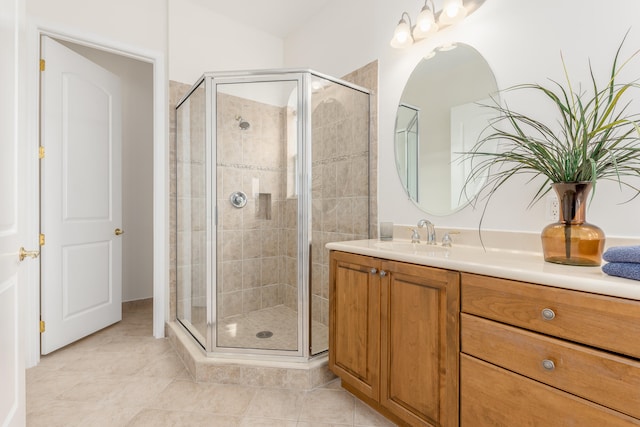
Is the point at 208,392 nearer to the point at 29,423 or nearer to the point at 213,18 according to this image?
the point at 29,423

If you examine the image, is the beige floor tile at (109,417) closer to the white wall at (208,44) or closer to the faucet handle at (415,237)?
the faucet handle at (415,237)

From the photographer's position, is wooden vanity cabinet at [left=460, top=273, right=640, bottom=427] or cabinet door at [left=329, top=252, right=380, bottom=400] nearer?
wooden vanity cabinet at [left=460, top=273, right=640, bottom=427]

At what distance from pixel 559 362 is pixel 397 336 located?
2.02 feet

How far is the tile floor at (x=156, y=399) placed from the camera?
1553 mm

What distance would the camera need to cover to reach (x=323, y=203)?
2.11 m

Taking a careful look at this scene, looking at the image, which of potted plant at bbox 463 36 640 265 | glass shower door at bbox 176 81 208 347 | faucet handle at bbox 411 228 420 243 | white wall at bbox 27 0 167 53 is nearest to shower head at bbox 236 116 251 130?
glass shower door at bbox 176 81 208 347

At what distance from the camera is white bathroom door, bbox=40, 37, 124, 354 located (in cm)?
222

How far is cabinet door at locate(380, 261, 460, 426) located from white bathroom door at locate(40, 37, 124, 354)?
236 cm

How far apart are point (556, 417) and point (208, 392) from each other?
1654 millimetres

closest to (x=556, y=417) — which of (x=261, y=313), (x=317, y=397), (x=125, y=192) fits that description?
(x=317, y=397)

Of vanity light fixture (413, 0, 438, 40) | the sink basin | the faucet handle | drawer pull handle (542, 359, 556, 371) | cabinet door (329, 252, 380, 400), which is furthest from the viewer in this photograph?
the faucet handle

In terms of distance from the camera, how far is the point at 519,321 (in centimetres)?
99

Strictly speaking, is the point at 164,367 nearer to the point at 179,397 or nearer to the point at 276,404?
the point at 179,397

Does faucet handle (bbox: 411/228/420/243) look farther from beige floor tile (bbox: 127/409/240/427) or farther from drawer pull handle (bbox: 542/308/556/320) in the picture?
beige floor tile (bbox: 127/409/240/427)
